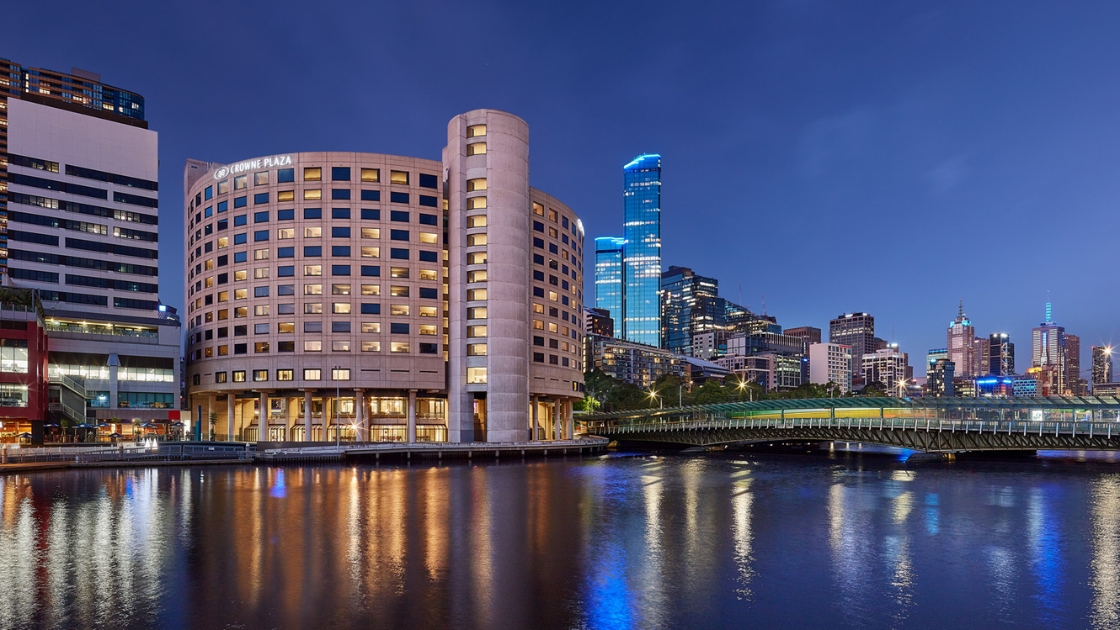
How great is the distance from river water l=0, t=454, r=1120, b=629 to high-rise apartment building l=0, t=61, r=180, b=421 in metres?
64.0

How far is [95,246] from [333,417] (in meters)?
63.6

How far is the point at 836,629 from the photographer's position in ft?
72.6

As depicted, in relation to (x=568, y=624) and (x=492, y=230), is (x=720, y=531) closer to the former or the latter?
(x=568, y=624)

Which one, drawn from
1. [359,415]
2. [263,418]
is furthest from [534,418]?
[263,418]

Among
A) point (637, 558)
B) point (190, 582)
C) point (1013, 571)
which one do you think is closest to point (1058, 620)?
point (1013, 571)

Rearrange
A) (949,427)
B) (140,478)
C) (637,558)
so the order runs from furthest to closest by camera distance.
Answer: (949,427), (140,478), (637,558)

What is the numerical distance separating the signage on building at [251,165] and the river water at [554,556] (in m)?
67.6

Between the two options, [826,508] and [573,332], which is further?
[573,332]

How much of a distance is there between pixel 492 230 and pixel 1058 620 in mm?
100897

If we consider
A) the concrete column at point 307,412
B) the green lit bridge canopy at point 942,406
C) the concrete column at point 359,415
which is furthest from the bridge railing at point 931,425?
the concrete column at point 307,412

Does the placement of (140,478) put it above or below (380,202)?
below

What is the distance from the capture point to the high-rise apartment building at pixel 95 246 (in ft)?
396

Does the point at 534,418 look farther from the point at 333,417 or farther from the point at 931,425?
the point at 931,425

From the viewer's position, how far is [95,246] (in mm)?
142000
